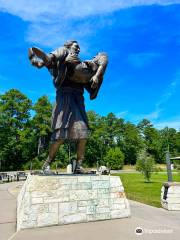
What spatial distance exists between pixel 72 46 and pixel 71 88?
876 millimetres

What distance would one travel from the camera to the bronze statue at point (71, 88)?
591cm

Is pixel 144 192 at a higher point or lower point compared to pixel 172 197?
lower

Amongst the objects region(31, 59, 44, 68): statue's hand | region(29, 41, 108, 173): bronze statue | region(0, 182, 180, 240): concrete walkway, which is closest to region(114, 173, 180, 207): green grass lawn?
region(0, 182, 180, 240): concrete walkway

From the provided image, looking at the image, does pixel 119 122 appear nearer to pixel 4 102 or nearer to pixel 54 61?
pixel 4 102

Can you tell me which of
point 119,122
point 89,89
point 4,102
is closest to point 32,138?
point 4,102

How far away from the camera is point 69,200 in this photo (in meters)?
5.28

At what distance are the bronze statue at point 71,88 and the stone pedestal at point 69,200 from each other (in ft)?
2.03

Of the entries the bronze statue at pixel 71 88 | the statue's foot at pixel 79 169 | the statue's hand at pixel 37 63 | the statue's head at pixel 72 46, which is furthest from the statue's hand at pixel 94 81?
the statue's foot at pixel 79 169

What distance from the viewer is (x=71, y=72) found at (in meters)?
6.07

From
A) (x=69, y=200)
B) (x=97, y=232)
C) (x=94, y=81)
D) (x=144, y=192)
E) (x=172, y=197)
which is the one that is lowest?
(x=144, y=192)

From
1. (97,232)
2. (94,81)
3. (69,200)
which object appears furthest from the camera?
(94,81)

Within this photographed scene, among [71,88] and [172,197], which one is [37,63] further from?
[172,197]

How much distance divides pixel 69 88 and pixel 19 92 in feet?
131

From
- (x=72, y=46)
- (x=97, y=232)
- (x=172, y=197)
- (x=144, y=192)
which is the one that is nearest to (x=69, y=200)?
(x=97, y=232)
